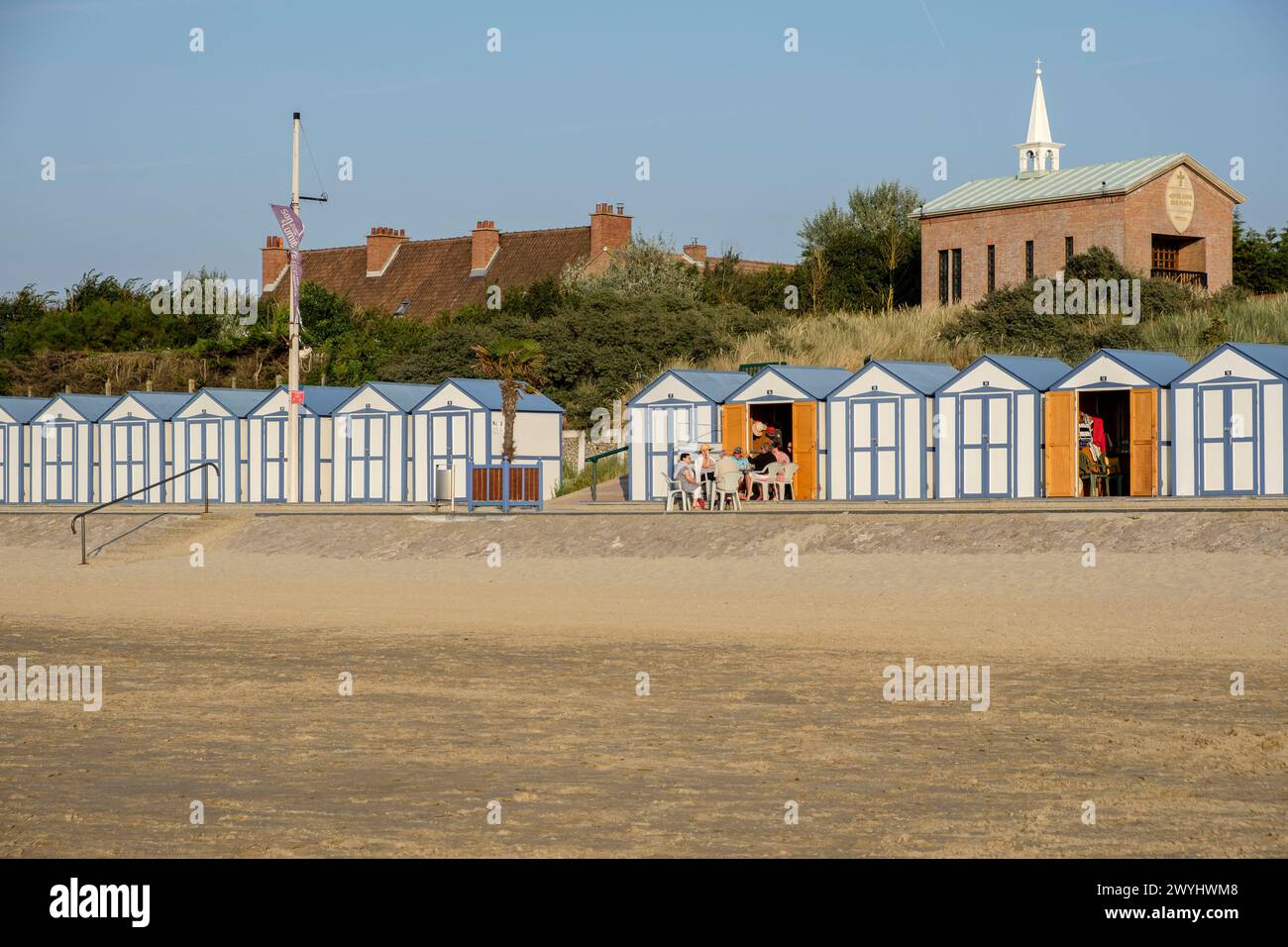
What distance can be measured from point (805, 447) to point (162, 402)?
17.8m

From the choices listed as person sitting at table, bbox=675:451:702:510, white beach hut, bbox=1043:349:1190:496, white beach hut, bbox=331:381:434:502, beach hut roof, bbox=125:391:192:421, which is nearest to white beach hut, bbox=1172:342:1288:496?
white beach hut, bbox=1043:349:1190:496

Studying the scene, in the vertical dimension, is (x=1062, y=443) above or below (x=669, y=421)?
below

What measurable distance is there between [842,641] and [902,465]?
Result: 1808cm

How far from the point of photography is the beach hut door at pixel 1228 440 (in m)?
27.9

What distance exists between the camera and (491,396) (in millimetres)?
36594

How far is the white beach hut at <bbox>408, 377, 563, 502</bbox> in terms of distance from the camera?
119 ft

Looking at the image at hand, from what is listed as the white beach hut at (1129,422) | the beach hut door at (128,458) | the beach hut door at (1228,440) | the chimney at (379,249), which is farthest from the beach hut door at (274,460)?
the chimney at (379,249)

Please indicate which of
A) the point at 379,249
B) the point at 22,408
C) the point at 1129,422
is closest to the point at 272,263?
the point at 379,249

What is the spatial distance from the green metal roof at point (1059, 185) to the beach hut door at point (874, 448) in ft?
62.5

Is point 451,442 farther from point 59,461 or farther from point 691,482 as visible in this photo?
point 59,461

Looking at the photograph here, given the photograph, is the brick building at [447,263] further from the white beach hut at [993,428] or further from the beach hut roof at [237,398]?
the white beach hut at [993,428]

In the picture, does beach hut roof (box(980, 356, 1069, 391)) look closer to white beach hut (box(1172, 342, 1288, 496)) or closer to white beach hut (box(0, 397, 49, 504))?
white beach hut (box(1172, 342, 1288, 496))

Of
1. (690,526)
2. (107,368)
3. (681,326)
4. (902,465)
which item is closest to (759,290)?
(681,326)

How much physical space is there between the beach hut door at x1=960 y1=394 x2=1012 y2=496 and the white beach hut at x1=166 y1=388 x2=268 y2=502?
17.8m
